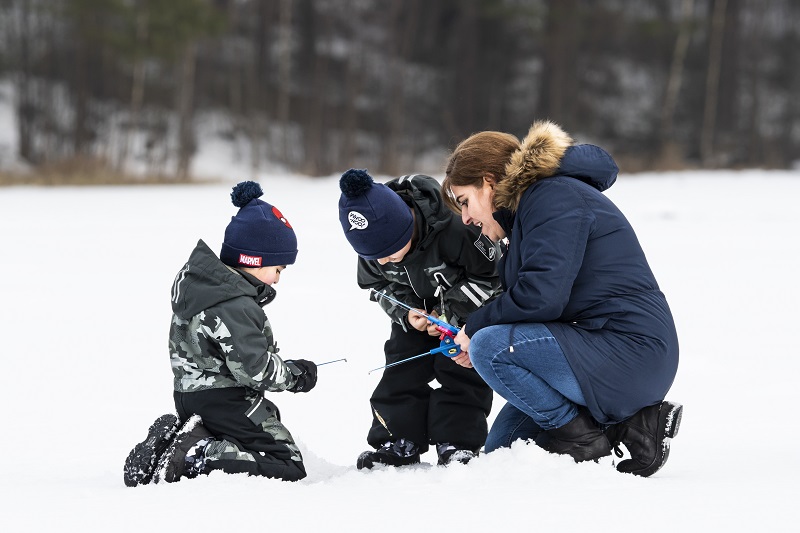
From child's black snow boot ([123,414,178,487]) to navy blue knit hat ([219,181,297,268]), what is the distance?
0.57 metres

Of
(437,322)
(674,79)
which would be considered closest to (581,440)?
(437,322)

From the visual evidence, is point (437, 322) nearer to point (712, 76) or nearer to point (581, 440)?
point (581, 440)

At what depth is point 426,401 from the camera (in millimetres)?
3332

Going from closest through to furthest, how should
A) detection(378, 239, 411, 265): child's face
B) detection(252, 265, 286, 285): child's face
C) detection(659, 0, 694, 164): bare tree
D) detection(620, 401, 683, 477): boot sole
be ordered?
detection(620, 401, 683, 477): boot sole → detection(252, 265, 286, 285): child's face → detection(378, 239, 411, 265): child's face → detection(659, 0, 694, 164): bare tree

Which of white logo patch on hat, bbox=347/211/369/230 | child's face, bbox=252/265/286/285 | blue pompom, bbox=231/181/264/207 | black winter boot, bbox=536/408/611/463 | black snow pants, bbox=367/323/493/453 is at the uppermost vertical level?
blue pompom, bbox=231/181/264/207

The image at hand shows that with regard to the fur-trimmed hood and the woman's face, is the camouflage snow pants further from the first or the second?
the fur-trimmed hood

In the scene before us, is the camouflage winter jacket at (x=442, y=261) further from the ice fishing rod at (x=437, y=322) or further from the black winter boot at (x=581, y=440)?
the black winter boot at (x=581, y=440)

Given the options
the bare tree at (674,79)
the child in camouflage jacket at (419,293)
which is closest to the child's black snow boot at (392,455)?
the child in camouflage jacket at (419,293)

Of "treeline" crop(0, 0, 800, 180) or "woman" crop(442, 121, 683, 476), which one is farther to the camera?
"treeline" crop(0, 0, 800, 180)

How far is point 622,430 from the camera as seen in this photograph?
2.66 metres

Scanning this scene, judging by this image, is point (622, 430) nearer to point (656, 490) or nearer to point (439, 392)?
point (656, 490)

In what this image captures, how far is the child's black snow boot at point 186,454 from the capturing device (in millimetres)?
2607

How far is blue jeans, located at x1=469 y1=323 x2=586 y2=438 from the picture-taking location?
2.54 meters

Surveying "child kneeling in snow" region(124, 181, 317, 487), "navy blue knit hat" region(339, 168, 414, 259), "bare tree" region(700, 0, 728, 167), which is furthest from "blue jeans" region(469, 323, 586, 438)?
"bare tree" region(700, 0, 728, 167)
